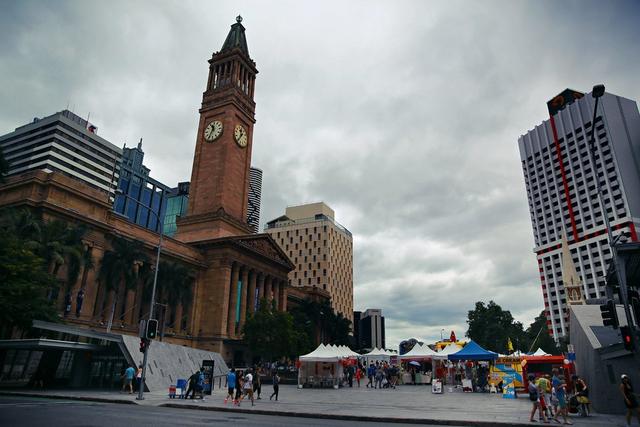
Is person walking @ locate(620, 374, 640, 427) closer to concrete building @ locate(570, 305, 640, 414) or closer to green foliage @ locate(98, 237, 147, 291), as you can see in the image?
concrete building @ locate(570, 305, 640, 414)

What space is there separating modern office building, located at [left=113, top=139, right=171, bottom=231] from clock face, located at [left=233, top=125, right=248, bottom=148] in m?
101

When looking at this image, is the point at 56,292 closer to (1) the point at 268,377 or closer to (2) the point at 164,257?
(2) the point at 164,257

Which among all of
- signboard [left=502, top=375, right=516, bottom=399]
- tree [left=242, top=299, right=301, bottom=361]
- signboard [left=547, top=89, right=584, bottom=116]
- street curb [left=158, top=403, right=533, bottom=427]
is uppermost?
signboard [left=547, top=89, right=584, bottom=116]

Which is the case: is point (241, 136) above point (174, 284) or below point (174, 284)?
above

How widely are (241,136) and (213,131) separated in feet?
13.7

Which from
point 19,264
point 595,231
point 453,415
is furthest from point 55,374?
point 595,231

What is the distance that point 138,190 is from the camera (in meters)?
172

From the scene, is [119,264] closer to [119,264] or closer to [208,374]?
[119,264]

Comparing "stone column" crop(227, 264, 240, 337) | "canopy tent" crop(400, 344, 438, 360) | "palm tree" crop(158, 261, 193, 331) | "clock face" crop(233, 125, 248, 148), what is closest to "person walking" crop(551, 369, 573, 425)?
"canopy tent" crop(400, 344, 438, 360)

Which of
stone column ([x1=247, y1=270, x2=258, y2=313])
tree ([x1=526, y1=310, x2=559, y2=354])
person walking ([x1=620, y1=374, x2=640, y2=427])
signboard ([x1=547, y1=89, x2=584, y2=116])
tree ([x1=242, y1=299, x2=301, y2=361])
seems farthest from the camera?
signboard ([x1=547, y1=89, x2=584, y2=116])

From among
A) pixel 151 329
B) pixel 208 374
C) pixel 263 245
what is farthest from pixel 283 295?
pixel 151 329

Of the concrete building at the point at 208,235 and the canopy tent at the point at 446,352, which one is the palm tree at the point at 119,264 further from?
the canopy tent at the point at 446,352

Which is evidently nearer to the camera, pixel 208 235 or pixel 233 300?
pixel 233 300

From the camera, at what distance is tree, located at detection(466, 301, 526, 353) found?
8881 cm
